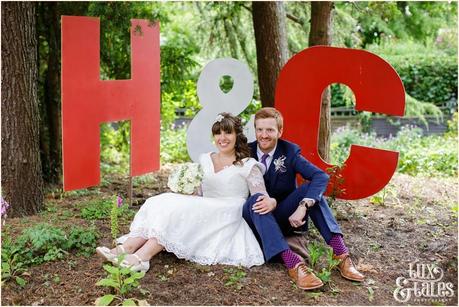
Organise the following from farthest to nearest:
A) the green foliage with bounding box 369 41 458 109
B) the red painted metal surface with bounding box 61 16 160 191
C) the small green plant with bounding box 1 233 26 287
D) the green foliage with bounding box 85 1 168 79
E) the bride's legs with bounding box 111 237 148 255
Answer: the green foliage with bounding box 369 41 458 109
the green foliage with bounding box 85 1 168 79
the red painted metal surface with bounding box 61 16 160 191
the bride's legs with bounding box 111 237 148 255
the small green plant with bounding box 1 233 26 287

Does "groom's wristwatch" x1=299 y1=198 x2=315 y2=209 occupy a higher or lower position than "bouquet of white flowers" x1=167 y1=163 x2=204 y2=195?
lower

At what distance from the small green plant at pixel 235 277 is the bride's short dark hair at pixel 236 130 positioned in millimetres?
838

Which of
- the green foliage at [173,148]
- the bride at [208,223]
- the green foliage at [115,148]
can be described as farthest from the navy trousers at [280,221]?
the green foliage at [173,148]

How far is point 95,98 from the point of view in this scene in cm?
520

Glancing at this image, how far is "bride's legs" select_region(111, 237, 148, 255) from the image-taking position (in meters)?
3.97

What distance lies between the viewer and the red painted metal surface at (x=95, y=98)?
16.3 ft

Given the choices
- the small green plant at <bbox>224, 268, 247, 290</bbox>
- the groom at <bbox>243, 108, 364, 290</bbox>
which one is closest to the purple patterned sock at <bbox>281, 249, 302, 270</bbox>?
the groom at <bbox>243, 108, 364, 290</bbox>

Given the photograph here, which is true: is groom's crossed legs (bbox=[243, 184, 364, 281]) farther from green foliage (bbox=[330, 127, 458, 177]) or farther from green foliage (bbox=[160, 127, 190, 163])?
green foliage (bbox=[160, 127, 190, 163])

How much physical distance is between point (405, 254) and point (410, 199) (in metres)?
1.99

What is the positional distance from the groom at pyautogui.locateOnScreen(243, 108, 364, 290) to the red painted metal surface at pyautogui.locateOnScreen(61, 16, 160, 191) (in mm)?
1653

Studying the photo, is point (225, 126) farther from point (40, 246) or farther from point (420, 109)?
point (420, 109)

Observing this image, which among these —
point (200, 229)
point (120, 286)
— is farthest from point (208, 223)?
point (120, 286)

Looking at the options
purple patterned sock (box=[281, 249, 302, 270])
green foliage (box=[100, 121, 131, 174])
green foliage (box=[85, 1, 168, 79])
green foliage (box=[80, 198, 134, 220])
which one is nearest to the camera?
purple patterned sock (box=[281, 249, 302, 270])

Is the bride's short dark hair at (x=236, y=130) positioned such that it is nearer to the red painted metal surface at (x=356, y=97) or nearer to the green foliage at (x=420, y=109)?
the red painted metal surface at (x=356, y=97)
